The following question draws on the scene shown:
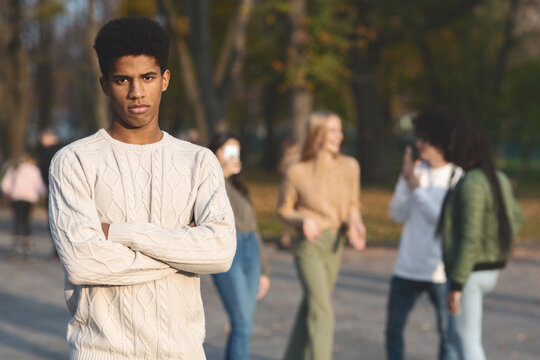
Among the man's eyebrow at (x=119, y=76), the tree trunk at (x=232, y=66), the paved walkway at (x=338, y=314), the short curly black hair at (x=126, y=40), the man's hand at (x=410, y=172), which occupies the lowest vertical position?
the paved walkway at (x=338, y=314)

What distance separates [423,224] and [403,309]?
26.2 inches

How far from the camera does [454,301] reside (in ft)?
15.9

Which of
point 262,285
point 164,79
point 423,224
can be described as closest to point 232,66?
point 262,285

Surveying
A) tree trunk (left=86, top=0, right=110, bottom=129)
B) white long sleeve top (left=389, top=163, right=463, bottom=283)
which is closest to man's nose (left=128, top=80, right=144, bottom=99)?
white long sleeve top (left=389, top=163, right=463, bottom=283)

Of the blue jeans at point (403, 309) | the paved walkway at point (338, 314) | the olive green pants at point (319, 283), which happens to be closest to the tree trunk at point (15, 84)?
the paved walkway at point (338, 314)

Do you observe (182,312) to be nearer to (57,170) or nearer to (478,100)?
(57,170)

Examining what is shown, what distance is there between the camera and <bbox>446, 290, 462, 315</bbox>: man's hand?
4.82 m

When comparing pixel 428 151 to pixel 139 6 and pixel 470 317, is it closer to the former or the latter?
pixel 470 317

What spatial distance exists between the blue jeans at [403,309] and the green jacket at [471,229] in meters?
1.00

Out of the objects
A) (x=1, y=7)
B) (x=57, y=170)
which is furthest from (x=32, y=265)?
(x=1, y=7)

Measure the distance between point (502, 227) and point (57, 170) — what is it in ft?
9.90

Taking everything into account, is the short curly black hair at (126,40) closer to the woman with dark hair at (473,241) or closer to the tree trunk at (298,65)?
the woman with dark hair at (473,241)

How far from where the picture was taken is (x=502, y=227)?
16.0 feet

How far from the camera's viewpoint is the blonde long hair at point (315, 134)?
615 centimetres
